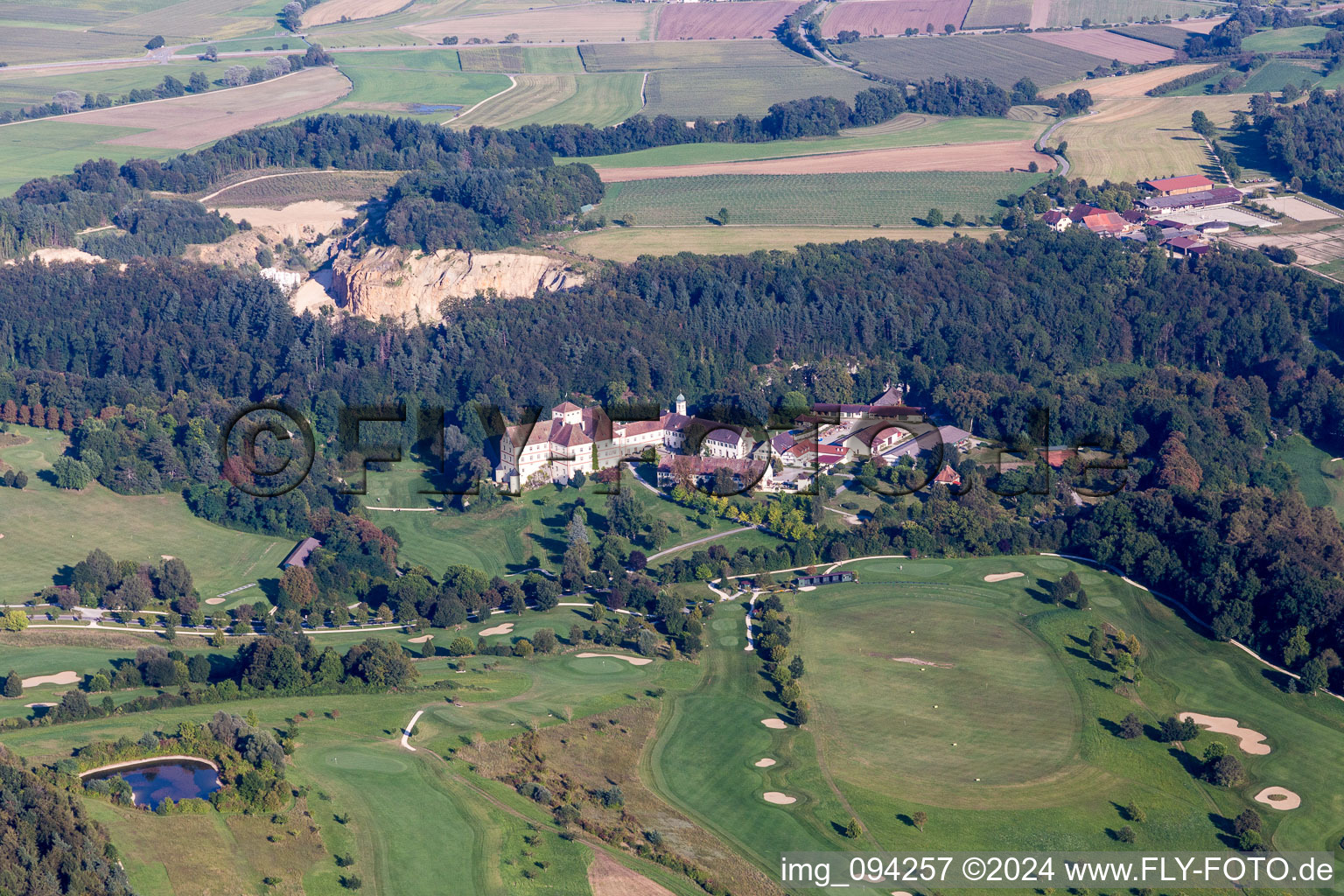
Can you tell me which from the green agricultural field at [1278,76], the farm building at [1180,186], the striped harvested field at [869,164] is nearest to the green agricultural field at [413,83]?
the striped harvested field at [869,164]

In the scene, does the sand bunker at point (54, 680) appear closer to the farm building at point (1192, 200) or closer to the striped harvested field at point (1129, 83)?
the farm building at point (1192, 200)

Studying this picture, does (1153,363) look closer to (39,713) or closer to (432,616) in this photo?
(432,616)

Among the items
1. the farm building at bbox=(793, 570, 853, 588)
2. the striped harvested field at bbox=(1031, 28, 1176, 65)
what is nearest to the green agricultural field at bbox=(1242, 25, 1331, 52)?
the striped harvested field at bbox=(1031, 28, 1176, 65)

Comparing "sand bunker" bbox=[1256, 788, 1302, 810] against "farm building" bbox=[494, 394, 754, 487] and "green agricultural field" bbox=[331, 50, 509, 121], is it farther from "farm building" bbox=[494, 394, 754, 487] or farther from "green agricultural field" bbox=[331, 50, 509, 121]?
"green agricultural field" bbox=[331, 50, 509, 121]

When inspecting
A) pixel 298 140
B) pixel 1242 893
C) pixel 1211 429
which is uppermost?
pixel 298 140

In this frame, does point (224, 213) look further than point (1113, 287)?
Yes

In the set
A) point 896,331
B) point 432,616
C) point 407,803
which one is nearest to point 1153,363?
point 896,331
